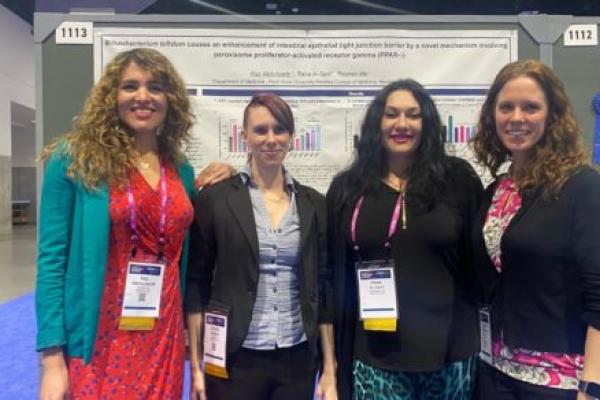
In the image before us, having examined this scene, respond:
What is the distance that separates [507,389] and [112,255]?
46.5 inches

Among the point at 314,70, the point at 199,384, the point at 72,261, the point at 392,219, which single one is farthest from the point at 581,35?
the point at 72,261

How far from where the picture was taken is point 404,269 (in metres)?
1.76

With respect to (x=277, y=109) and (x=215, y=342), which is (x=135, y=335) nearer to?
(x=215, y=342)

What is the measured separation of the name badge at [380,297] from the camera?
5.75 feet

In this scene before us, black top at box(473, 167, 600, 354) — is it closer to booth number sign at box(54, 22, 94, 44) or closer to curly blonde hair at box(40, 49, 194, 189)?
curly blonde hair at box(40, 49, 194, 189)

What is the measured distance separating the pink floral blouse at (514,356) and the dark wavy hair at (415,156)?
0.20 metres

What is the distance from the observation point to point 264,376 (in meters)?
1.75

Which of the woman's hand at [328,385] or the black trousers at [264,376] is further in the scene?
the woman's hand at [328,385]

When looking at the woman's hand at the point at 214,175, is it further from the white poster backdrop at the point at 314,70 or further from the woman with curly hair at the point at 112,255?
the white poster backdrop at the point at 314,70

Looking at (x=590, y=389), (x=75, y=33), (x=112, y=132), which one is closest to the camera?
(x=590, y=389)

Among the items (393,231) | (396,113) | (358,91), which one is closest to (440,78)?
(358,91)

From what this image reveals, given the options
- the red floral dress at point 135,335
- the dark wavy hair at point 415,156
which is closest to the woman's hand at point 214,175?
the red floral dress at point 135,335

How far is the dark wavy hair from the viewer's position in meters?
1.86

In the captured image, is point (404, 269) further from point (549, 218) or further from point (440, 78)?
point (440, 78)
